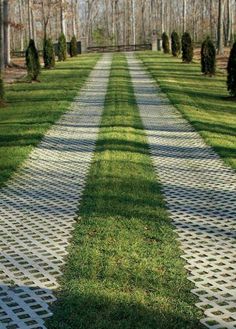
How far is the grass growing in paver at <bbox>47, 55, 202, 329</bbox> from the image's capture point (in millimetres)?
3826

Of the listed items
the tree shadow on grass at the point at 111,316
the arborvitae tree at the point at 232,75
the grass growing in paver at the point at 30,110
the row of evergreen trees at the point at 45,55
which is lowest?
the tree shadow on grass at the point at 111,316

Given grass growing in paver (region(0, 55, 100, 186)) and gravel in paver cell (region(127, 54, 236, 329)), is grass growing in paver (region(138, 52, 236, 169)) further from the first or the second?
grass growing in paver (region(0, 55, 100, 186))

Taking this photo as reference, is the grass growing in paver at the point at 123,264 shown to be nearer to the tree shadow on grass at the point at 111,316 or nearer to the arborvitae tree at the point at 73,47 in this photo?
the tree shadow on grass at the point at 111,316

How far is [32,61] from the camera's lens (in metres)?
21.9

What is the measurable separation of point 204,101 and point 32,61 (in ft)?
27.5

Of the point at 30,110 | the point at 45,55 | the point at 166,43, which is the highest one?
the point at 166,43

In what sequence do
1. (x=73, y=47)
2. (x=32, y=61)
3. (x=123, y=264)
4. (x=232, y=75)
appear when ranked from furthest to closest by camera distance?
(x=73, y=47) < (x=32, y=61) < (x=232, y=75) < (x=123, y=264)

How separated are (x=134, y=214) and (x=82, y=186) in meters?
1.53

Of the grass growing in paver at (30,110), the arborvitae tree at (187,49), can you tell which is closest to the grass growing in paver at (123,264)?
the grass growing in paver at (30,110)

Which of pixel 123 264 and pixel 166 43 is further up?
pixel 166 43

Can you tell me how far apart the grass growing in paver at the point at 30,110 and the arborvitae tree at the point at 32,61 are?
22.4 inches

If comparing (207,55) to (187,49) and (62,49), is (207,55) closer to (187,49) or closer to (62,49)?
(187,49)

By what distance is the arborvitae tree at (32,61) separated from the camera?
21.8m

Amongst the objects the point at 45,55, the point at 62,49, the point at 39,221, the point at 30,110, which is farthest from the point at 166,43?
the point at 39,221
